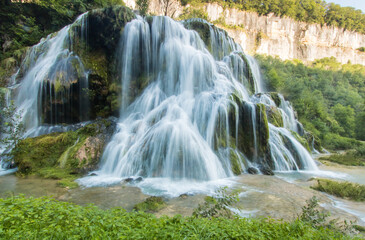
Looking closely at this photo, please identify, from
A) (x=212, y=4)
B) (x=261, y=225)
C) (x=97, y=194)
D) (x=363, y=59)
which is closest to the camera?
(x=261, y=225)

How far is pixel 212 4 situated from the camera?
41.0 meters

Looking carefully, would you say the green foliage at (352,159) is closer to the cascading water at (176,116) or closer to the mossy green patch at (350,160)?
the mossy green patch at (350,160)

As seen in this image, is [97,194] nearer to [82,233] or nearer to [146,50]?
[82,233]

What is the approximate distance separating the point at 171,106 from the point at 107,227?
851 cm

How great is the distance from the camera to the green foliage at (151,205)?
5.02m

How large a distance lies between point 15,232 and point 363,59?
263 feet

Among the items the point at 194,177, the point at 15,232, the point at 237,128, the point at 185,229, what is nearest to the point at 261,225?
the point at 185,229

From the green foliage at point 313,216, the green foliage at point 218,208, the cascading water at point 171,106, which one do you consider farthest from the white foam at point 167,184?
the green foliage at point 313,216

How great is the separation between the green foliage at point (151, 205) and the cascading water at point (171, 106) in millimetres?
2150

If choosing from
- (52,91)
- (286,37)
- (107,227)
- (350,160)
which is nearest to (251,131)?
(350,160)

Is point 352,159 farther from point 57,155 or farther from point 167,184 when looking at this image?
point 57,155

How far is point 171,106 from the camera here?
10.9 meters

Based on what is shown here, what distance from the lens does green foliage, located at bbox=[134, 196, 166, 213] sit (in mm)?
5022

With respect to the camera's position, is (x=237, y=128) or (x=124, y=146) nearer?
(x=124, y=146)
